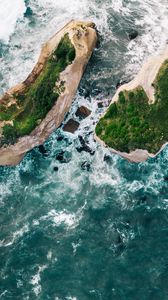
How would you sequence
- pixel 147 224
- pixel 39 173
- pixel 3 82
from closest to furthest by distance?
pixel 147 224 < pixel 39 173 < pixel 3 82

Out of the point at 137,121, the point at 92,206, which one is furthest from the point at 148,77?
the point at 92,206

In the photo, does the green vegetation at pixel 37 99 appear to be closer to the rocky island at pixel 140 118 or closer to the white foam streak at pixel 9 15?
the rocky island at pixel 140 118

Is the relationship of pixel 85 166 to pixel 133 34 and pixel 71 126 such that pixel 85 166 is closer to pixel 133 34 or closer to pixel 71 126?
pixel 71 126

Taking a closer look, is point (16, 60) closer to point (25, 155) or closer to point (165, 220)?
point (25, 155)

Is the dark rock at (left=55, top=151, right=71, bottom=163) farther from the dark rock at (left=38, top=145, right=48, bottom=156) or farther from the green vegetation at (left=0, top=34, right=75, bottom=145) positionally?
the green vegetation at (left=0, top=34, right=75, bottom=145)

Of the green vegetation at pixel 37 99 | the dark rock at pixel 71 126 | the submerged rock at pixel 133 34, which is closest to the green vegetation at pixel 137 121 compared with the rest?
the dark rock at pixel 71 126

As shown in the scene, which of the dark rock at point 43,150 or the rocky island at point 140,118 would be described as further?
the dark rock at point 43,150

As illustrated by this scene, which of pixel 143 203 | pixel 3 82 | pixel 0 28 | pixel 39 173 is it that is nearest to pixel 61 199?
pixel 39 173
